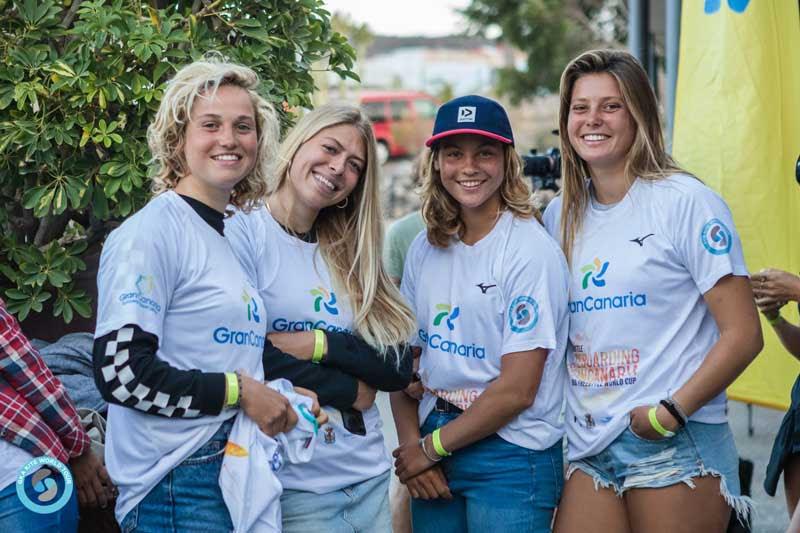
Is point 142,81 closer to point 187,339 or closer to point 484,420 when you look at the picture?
point 187,339

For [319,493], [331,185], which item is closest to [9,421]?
[319,493]

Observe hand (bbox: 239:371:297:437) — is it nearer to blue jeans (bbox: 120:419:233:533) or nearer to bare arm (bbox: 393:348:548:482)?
blue jeans (bbox: 120:419:233:533)

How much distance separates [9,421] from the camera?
262cm

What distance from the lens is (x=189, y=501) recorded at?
8.51ft

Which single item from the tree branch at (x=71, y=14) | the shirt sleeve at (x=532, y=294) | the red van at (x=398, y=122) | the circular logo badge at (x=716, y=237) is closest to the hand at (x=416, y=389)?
the shirt sleeve at (x=532, y=294)

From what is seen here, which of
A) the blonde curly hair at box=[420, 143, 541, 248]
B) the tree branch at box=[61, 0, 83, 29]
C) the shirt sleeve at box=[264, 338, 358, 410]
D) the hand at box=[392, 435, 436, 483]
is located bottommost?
the hand at box=[392, 435, 436, 483]

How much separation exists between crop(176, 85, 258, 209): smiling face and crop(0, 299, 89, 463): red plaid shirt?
581 millimetres

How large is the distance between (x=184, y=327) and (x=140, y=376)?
0.19 m

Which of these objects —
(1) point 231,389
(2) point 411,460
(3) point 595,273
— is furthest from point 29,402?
(3) point 595,273

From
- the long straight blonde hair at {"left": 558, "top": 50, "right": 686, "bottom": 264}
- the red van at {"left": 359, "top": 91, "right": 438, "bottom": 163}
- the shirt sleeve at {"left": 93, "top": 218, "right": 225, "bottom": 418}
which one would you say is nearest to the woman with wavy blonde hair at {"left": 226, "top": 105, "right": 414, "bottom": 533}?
the shirt sleeve at {"left": 93, "top": 218, "right": 225, "bottom": 418}

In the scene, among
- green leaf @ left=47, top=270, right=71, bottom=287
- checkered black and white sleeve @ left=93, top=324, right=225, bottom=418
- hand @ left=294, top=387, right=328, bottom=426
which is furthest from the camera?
green leaf @ left=47, top=270, right=71, bottom=287

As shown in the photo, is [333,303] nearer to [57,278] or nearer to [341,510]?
[341,510]

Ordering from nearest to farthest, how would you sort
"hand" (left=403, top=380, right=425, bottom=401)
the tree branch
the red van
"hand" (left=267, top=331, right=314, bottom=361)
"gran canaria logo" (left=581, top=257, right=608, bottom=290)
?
"hand" (left=267, top=331, right=314, bottom=361), "gran canaria logo" (left=581, top=257, right=608, bottom=290), "hand" (left=403, top=380, right=425, bottom=401), the tree branch, the red van

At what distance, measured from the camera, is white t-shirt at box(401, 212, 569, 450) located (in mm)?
3148
